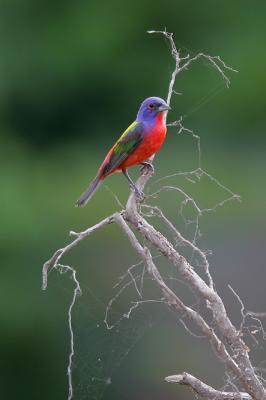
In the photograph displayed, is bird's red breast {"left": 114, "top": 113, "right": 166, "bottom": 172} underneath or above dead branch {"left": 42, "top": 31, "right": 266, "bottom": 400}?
above

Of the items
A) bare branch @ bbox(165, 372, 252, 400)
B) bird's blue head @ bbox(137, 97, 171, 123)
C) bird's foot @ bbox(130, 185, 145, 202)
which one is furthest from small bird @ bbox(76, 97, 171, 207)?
bare branch @ bbox(165, 372, 252, 400)

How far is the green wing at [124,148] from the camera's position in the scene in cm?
257

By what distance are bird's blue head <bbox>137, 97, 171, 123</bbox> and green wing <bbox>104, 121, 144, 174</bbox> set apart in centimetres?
3

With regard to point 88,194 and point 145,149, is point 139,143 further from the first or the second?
point 88,194

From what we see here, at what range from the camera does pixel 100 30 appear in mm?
6977

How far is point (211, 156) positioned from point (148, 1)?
1.43 meters

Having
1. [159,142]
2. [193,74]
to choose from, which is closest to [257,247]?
[193,74]

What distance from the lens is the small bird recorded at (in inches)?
100

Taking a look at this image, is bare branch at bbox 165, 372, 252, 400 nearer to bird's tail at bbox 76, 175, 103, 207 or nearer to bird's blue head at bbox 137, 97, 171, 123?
bird's tail at bbox 76, 175, 103, 207

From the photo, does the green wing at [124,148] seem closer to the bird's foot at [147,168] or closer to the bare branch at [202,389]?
the bird's foot at [147,168]

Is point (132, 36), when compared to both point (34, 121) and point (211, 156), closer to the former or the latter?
point (34, 121)

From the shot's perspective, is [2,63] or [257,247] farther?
[2,63]

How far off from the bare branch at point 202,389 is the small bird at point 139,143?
0.62 metres

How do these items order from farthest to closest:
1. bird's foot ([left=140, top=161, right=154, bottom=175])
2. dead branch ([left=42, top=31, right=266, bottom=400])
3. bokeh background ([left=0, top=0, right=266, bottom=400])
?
bokeh background ([left=0, top=0, right=266, bottom=400])
bird's foot ([left=140, top=161, right=154, bottom=175])
dead branch ([left=42, top=31, right=266, bottom=400])
